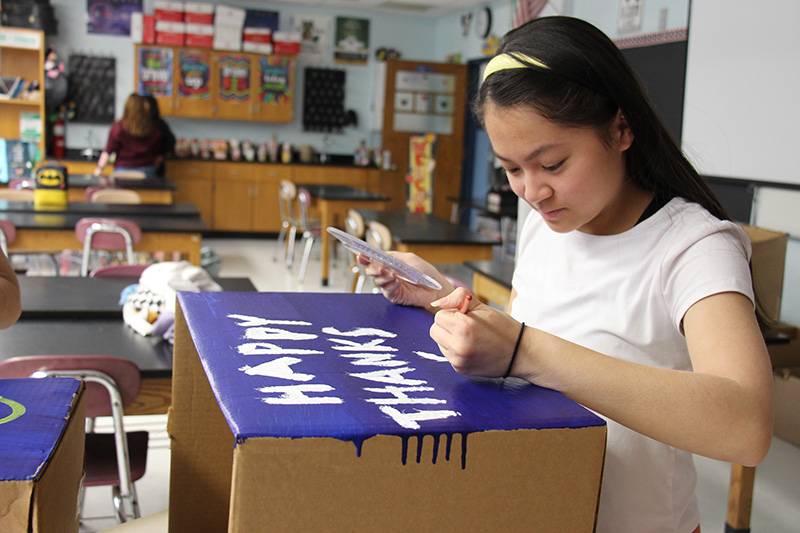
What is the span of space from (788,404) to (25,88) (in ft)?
24.8

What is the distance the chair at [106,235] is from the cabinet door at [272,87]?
4.97 metres

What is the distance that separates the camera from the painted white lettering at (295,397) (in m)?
0.55

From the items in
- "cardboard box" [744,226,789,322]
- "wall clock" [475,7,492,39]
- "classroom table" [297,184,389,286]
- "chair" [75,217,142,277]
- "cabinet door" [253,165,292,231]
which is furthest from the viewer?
"cabinet door" [253,165,292,231]

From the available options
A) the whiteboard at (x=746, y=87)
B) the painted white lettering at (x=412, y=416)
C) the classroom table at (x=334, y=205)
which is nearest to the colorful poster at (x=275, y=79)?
the classroom table at (x=334, y=205)

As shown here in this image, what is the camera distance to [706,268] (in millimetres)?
766

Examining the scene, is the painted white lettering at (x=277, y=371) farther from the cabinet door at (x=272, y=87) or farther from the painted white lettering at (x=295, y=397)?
the cabinet door at (x=272, y=87)

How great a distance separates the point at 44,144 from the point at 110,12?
174cm

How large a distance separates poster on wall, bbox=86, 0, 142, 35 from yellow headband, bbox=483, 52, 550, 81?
→ 339 inches

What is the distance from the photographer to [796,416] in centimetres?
333

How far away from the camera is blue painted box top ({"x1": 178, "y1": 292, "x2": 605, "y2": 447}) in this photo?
1.73 ft

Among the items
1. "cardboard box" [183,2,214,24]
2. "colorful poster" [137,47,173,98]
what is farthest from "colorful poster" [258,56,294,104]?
"colorful poster" [137,47,173,98]

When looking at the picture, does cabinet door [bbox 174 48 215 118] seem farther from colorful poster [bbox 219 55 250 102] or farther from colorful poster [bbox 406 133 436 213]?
colorful poster [bbox 406 133 436 213]

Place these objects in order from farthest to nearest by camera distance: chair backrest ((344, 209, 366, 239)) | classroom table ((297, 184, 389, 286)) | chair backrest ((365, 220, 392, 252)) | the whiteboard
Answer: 1. classroom table ((297, 184, 389, 286))
2. chair backrest ((344, 209, 366, 239))
3. chair backrest ((365, 220, 392, 252))
4. the whiteboard

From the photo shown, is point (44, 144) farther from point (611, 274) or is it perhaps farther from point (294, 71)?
point (611, 274)
